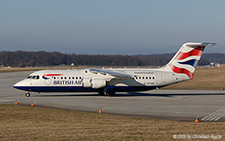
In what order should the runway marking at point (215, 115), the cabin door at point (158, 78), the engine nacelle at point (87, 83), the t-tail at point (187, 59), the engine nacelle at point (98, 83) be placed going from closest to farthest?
the runway marking at point (215, 115)
the engine nacelle at point (98, 83)
the engine nacelle at point (87, 83)
the cabin door at point (158, 78)
the t-tail at point (187, 59)

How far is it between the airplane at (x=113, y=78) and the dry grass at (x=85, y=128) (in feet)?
42.6

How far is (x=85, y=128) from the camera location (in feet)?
59.0

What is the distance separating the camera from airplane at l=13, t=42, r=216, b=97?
3784 centimetres

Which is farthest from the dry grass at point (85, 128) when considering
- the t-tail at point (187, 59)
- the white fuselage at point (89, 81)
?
the t-tail at point (187, 59)

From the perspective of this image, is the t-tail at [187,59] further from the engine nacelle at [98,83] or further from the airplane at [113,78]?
the engine nacelle at [98,83]

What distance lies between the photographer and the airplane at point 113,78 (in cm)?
3784

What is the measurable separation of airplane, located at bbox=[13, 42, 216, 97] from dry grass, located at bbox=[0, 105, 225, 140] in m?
13.0

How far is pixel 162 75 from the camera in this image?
128 ft

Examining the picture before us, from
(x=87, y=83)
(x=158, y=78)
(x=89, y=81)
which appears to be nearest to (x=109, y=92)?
(x=89, y=81)

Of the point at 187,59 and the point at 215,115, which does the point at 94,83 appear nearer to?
the point at 187,59

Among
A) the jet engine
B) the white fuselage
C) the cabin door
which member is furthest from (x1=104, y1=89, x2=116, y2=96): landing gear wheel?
the cabin door

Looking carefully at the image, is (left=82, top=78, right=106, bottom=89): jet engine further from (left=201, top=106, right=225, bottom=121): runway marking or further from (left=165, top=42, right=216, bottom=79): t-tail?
(left=201, top=106, right=225, bottom=121): runway marking

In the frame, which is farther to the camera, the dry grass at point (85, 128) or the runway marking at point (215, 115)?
the runway marking at point (215, 115)

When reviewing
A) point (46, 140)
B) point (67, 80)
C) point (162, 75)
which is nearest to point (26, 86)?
point (67, 80)
